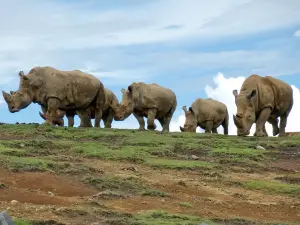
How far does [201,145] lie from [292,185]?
4.99 metres

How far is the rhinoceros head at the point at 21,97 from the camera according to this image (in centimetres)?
2395

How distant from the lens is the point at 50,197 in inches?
456

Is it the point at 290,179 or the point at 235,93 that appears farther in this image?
the point at 235,93

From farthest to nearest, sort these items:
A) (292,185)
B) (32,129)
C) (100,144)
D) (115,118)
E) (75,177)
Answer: (115,118)
(32,129)
(100,144)
(292,185)
(75,177)

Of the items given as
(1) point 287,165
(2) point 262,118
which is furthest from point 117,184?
(2) point 262,118

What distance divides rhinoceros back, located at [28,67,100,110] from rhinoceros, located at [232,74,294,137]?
4.90 m

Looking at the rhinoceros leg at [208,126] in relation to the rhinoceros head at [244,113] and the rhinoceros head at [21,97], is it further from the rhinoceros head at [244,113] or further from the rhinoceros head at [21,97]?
the rhinoceros head at [21,97]

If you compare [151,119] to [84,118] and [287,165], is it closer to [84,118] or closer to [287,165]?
[84,118]

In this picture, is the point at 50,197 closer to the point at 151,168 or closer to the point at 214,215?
the point at 214,215

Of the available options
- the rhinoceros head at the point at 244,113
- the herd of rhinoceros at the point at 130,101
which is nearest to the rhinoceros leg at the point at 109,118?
the herd of rhinoceros at the point at 130,101

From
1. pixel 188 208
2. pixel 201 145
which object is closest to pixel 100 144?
pixel 201 145

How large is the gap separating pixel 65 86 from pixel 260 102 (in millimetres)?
6483

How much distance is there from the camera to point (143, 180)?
14.1m

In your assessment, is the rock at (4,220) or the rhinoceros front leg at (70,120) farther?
the rhinoceros front leg at (70,120)
